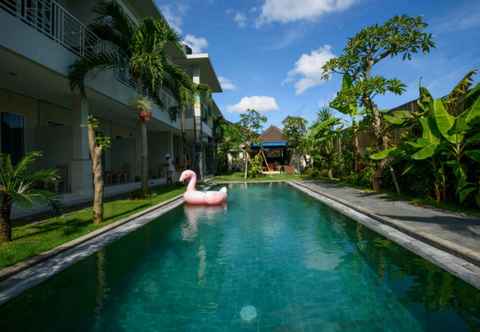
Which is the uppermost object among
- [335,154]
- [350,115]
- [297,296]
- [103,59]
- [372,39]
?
[372,39]

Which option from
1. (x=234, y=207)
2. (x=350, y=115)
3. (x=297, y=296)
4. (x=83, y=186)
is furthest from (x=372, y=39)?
(x=83, y=186)

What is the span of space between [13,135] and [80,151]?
3671 mm

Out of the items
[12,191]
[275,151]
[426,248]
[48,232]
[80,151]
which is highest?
[275,151]

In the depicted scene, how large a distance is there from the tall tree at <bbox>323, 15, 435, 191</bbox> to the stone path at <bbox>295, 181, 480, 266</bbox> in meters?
4.39

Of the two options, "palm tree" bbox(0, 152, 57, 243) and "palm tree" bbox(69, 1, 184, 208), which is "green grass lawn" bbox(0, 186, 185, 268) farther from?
"palm tree" bbox(69, 1, 184, 208)

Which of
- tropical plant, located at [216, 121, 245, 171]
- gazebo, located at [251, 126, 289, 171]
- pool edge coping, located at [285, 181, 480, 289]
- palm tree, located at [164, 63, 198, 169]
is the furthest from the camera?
gazebo, located at [251, 126, 289, 171]

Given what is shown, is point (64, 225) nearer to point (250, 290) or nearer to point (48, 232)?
point (48, 232)

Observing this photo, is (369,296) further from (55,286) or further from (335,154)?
(335,154)

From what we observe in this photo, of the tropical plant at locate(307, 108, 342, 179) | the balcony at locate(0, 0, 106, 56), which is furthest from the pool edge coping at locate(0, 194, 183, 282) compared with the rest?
the tropical plant at locate(307, 108, 342, 179)

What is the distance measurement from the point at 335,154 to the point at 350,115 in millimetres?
9294

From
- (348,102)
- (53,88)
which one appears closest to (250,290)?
(348,102)

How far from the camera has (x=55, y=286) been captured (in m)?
3.88

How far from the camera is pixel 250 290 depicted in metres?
3.87

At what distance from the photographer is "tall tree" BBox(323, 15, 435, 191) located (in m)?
11.7
